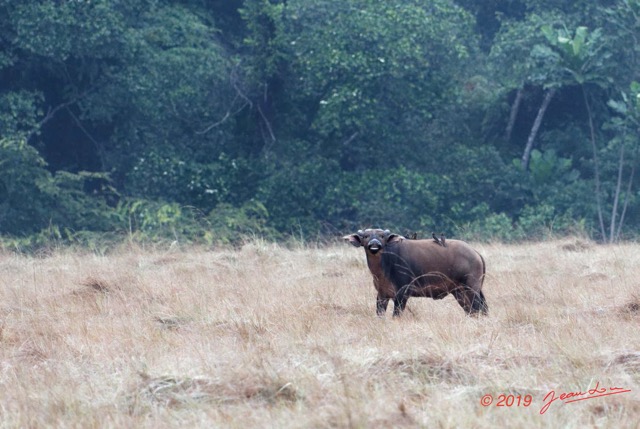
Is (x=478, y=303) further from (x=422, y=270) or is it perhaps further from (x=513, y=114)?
(x=513, y=114)

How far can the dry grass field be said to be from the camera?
5.74 meters

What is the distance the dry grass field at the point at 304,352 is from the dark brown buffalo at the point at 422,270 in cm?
25

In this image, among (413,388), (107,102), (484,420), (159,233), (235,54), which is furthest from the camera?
(235,54)

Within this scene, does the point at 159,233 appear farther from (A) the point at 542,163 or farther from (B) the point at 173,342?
(B) the point at 173,342

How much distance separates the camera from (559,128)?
24828 millimetres

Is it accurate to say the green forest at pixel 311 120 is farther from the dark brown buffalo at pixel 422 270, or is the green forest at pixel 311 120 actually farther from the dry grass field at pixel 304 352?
the dark brown buffalo at pixel 422 270

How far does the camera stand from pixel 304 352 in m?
7.22

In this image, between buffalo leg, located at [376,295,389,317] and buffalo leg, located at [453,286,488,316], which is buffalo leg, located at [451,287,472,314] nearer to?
buffalo leg, located at [453,286,488,316]

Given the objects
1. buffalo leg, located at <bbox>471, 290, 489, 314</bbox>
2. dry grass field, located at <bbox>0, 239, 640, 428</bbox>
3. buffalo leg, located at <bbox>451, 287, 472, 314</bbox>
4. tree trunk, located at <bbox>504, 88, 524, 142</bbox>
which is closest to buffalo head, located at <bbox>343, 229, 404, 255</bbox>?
dry grass field, located at <bbox>0, 239, 640, 428</bbox>

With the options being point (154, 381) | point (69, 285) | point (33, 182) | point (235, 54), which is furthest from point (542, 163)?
point (154, 381)

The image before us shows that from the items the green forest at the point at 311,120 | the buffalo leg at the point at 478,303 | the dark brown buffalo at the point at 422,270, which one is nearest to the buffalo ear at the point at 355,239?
the dark brown buffalo at the point at 422,270

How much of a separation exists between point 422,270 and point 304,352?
3.18m

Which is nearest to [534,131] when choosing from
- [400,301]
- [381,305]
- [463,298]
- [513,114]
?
[513,114]

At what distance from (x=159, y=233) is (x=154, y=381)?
14514 mm
